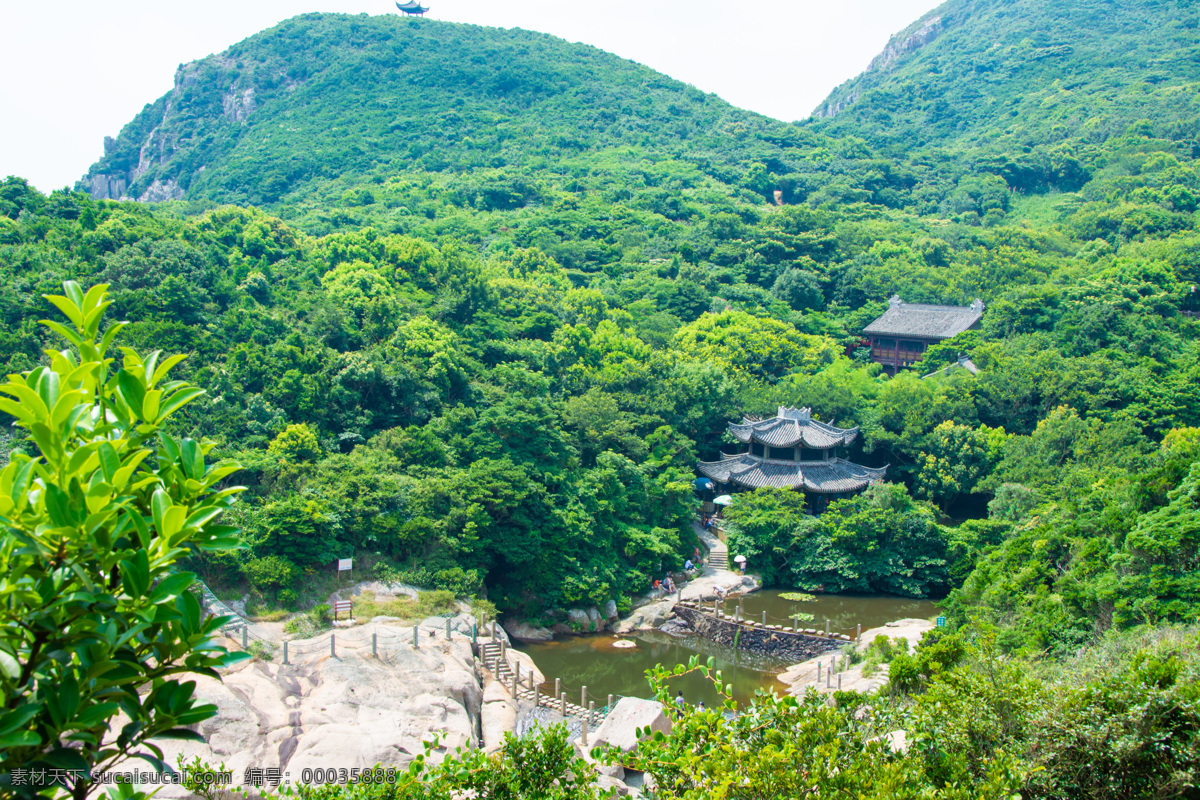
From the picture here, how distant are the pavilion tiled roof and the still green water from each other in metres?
5.25

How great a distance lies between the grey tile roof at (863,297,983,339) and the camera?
118 feet

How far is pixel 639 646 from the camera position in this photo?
20.7 meters

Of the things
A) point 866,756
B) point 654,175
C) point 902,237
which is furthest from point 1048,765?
point 654,175

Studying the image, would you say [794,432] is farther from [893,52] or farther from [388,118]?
[893,52]

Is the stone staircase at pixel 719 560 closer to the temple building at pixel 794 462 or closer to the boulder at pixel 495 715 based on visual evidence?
the temple building at pixel 794 462

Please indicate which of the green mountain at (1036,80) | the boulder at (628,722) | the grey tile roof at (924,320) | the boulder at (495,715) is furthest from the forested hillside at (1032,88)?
the boulder at (628,722)

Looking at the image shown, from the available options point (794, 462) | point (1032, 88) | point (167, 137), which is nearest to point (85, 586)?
point (794, 462)

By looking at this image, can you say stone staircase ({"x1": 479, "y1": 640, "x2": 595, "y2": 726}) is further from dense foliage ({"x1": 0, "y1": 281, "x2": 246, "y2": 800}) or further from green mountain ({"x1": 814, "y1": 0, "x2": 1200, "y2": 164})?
green mountain ({"x1": 814, "y1": 0, "x2": 1200, "y2": 164})

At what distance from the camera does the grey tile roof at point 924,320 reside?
35.9 meters

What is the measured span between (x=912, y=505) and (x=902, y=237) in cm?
2889

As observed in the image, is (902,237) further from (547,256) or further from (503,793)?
(503,793)

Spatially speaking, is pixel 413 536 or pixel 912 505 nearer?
pixel 413 536

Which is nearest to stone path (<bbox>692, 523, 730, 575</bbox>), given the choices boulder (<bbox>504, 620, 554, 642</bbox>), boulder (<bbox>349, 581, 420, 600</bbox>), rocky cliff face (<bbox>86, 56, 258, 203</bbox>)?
boulder (<bbox>504, 620, 554, 642</bbox>)

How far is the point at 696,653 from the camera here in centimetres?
2091
